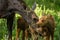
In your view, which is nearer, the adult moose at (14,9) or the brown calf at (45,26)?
the brown calf at (45,26)

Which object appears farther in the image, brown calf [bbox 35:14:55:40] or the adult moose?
the adult moose

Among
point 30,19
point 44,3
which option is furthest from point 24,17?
point 44,3

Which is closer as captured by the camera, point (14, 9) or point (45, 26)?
point (45, 26)

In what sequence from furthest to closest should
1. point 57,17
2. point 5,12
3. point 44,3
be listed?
1. point 57,17
2. point 44,3
3. point 5,12

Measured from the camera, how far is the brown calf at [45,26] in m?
7.31

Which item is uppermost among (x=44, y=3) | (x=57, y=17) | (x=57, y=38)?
(x=44, y=3)

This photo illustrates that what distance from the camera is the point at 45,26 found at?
738cm

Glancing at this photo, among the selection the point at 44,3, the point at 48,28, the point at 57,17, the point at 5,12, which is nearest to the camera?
the point at 48,28

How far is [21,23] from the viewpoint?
27.7ft

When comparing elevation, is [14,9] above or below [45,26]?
above

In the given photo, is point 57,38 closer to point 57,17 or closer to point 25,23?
point 57,17

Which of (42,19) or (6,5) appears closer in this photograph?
(42,19)

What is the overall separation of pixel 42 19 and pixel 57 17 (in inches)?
112

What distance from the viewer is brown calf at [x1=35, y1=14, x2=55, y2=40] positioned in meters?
7.31
